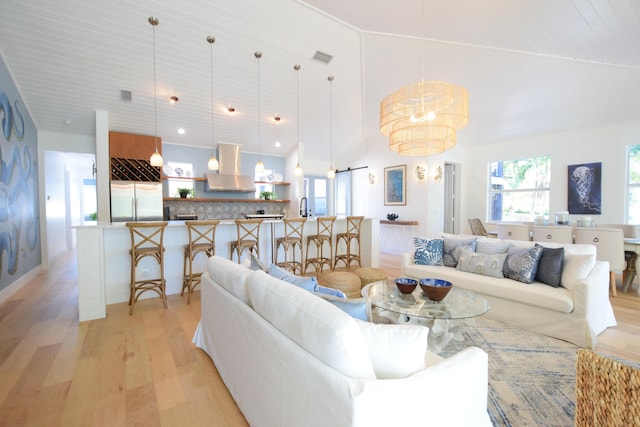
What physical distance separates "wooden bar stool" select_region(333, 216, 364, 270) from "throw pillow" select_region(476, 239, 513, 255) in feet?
7.05

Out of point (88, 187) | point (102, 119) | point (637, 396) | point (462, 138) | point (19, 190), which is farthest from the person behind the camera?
point (88, 187)

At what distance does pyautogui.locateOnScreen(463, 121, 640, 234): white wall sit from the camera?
4.69 metres

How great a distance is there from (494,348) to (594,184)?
4777mm

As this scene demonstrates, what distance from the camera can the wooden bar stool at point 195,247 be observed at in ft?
11.3

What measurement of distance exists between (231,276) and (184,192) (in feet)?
16.1

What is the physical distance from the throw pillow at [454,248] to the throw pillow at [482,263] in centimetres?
14

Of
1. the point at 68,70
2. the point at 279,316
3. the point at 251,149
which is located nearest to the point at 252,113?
the point at 251,149

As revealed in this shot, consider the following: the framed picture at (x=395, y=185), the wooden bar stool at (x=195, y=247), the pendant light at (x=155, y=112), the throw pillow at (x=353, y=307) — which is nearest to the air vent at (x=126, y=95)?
the pendant light at (x=155, y=112)

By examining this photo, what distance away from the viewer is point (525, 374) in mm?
1927

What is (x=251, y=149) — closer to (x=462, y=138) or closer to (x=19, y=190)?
(x=19, y=190)

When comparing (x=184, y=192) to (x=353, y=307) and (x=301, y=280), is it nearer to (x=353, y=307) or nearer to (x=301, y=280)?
(x=301, y=280)

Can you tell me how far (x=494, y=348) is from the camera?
2.28 meters

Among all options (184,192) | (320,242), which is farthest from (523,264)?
(184,192)

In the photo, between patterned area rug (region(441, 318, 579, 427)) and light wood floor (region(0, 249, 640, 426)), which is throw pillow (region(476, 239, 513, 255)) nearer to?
patterned area rug (region(441, 318, 579, 427))
